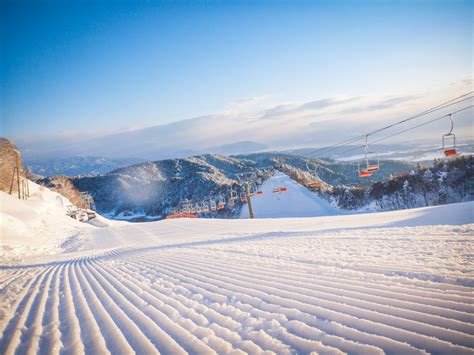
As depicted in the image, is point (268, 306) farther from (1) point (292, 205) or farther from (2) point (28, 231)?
(1) point (292, 205)

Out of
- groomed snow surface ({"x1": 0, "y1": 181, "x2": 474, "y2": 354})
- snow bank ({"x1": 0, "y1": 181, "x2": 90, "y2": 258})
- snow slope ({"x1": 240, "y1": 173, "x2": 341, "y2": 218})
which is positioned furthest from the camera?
snow slope ({"x1": 240, "y1": 173, "x2": 341, "y2": 218})

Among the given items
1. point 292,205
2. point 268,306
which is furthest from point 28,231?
point 292,205

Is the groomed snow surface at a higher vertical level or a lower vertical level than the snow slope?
higher

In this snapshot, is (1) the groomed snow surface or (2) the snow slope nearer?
(1) the groomed snow surface

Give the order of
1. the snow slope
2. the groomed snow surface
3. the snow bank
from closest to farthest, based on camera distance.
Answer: the groomed snow surface < the snow bank < the snow slope

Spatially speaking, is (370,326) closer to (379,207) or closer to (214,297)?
(214,297)

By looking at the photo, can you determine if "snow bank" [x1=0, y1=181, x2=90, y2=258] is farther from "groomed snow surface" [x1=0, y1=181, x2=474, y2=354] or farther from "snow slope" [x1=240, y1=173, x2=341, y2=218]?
"snow slope" [x1=240, y1=173, x2=341, y2=218]

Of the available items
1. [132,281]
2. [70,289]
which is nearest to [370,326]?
[132,281]

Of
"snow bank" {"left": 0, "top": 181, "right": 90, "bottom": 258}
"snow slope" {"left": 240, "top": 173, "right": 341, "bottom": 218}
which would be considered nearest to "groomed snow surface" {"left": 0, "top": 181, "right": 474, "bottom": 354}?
"snow bank" {"left": 0, "top": 181, "right": 90, "bottom": 258}

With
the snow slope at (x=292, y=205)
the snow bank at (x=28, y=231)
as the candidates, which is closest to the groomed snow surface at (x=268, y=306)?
the snow bank at (x=28, y=231)

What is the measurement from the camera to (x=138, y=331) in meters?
3.34

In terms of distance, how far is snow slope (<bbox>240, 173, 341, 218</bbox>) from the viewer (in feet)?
109

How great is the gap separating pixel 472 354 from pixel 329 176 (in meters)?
87.6

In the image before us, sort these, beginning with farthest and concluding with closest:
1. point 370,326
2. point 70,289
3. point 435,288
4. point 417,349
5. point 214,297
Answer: point 70,289 < point 214,297 < point 435,288 < point 370,326 < point 417,349
